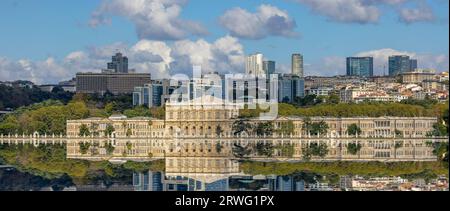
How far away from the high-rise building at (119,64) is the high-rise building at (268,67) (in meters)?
5.89

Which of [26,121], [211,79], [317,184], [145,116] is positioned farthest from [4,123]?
[317,184]

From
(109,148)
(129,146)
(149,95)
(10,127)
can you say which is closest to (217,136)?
(129,146)

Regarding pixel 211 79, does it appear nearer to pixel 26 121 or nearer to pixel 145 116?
pixel 145 116

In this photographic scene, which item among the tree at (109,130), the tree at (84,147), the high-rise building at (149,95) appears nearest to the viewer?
the tree at (84,147)

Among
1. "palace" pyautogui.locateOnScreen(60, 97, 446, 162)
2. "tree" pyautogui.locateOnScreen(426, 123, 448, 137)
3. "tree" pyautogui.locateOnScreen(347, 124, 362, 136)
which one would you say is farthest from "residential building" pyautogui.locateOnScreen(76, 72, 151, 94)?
"tree" pyautogui.locateOnScreen(426, 123, 448, 137)

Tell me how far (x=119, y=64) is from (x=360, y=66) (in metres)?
7.80

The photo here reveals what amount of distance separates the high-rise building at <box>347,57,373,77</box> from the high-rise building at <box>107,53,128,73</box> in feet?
22.2

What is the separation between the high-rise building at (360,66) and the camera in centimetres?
3167

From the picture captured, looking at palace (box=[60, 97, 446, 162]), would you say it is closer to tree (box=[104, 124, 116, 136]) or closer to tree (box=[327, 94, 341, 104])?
tree (box=[104, 124, 116, 136])

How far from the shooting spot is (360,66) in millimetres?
32719

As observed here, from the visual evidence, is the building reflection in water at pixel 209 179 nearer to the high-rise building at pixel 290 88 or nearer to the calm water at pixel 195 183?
the calm water at pixel 195 183

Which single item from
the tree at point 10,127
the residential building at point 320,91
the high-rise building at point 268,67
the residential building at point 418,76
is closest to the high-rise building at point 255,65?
the high-rise building at point 268,67

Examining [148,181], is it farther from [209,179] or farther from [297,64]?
[297,64]

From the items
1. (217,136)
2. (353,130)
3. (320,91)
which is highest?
(320,91)
